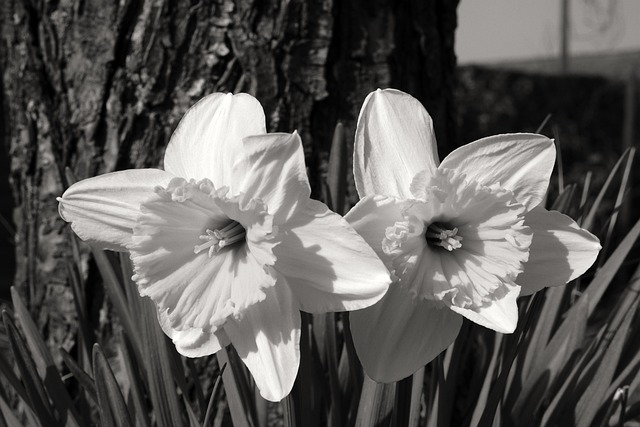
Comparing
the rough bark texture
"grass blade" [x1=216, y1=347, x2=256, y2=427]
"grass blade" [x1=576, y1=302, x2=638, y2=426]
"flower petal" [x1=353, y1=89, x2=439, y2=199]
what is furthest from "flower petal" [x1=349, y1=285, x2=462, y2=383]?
the rough bark texture

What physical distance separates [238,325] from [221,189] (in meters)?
0.15

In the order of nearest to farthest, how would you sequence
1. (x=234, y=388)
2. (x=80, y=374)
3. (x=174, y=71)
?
(x=234, y=388) → (x=80, y=374) → (x=174, y=71)

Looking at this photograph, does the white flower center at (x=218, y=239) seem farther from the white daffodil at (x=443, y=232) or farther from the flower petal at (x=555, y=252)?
the flower petal at (x=555, y=252)

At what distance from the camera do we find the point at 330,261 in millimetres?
719

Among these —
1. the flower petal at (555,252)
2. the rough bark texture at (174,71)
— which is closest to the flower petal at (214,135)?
the flower petal at (555,252)

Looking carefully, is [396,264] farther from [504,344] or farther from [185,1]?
[185,1]

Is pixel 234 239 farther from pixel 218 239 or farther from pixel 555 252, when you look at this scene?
pixel 555 252

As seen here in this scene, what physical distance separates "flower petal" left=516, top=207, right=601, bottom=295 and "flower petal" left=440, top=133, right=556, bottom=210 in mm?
32

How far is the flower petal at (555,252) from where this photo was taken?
79 cm

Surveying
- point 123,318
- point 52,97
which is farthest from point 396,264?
point 52,97

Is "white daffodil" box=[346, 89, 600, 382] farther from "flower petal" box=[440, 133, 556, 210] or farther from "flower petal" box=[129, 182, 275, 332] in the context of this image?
"flower petal" box=[129, 182, 275, 332]

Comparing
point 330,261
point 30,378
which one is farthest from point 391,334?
point 30,378

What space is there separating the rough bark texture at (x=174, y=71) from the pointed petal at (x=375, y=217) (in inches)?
25.3

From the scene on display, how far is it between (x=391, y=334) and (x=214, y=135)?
29 cm
